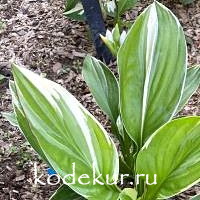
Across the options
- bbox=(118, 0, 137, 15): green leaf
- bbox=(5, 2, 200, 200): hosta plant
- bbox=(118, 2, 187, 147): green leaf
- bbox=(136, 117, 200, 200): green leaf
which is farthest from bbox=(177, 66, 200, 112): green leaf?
bbox=(118, 0, 137, 15): green leaf

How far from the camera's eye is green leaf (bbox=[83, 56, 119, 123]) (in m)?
1.32

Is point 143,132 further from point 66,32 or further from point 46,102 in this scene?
point 66,32

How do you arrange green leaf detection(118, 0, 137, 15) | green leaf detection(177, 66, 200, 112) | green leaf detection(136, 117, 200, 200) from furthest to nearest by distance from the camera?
green leaf detection(118, 0, 137, 15) → green leaf detection(177, 66, 200, 112) → green leaf detection(136, 117, 200, 200)

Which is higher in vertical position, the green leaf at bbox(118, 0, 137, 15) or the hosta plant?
the green leaf at bbox(118, 0, 137, 15)

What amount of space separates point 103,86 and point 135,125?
0.19 m

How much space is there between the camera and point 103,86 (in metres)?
1.35

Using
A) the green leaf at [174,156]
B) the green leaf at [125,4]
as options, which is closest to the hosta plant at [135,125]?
the green leaf at [174,156]

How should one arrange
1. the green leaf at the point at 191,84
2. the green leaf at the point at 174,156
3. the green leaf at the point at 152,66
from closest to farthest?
the green leaf at the point at 174,156, the green leaf at the point at 152,66, the green leaf at the point at 191,84

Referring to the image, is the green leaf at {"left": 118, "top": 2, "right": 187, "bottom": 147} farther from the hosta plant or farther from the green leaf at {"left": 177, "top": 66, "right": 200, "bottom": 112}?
the green leaf at {"left": 177, "top": 66, "right": 200, "bottom": 112}

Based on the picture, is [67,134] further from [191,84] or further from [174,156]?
[191,84]

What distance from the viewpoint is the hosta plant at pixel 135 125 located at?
3.34 feet

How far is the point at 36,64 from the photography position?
5.94 feet

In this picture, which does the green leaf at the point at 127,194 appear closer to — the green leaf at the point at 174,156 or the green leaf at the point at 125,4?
the green leaf at the point at 174,156

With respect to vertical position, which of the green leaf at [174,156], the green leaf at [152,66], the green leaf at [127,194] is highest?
the green leaf at [152,66]
